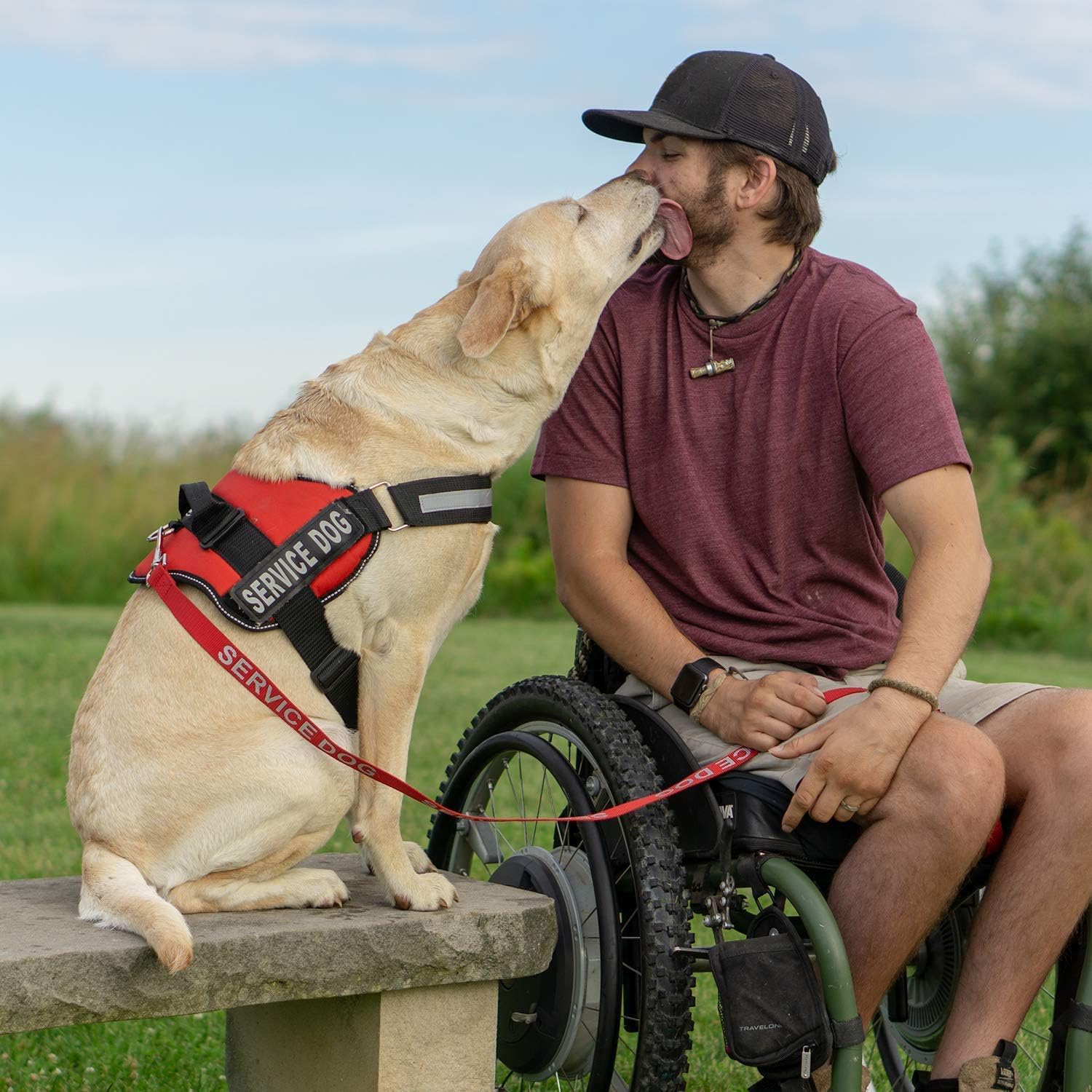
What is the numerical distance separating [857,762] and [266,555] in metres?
1.12

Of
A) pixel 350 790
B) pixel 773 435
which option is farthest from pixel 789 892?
pixel 773 435

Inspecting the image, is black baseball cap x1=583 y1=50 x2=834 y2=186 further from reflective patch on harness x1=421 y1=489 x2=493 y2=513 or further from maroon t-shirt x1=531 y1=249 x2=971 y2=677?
reflective patch on harness x1=421 y1=489 x2=493 y2=513

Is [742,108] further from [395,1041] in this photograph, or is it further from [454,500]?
[395,1041]

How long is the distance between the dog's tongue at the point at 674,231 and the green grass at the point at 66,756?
1897 millimetres

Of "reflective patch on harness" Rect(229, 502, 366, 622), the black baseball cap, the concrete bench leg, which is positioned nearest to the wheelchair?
the concrete bench leg

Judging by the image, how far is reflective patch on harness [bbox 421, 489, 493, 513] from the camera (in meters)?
2.49

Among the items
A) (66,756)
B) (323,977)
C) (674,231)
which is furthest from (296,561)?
(66,756)

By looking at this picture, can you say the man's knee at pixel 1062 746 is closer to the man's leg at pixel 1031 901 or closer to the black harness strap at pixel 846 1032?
the man's leg at pixel 1031 901

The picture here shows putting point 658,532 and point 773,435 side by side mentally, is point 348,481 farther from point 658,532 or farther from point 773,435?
point 773,435

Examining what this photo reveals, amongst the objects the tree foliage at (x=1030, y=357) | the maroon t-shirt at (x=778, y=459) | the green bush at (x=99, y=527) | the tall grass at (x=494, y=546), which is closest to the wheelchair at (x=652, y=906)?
the maroon t-shirt at (x=778, y=459)

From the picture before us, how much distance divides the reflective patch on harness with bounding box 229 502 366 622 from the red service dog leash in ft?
0.24

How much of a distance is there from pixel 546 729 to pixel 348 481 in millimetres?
694

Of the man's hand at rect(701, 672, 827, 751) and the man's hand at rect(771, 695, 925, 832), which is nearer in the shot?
the man's hand at rect(771, 695, 925, 832)

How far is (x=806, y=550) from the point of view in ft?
9.22
